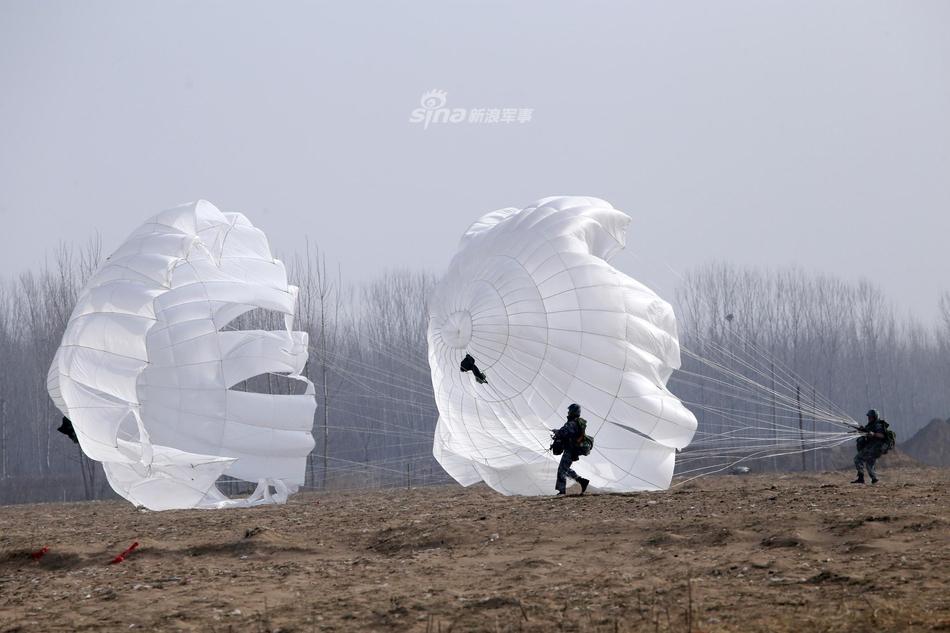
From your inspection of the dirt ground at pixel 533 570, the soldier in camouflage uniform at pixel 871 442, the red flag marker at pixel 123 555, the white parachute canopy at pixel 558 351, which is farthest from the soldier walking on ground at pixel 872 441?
the red flag marker at pixel 123 555

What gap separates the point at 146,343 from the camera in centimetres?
1873

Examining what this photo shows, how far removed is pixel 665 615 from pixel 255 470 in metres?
12.8

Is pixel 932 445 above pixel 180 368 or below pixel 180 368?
below

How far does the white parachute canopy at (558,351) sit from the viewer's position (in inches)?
635

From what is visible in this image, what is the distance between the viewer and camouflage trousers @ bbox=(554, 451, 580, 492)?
15384 millimetres

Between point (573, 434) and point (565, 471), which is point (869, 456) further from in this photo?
point (573, 434)

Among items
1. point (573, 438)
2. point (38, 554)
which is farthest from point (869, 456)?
point (38, 554)

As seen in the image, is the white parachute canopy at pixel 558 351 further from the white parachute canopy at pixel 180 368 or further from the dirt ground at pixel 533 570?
the white parachute canopy at pixel 180 368

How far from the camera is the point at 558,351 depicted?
16375mm

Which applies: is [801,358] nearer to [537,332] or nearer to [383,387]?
[383,387]

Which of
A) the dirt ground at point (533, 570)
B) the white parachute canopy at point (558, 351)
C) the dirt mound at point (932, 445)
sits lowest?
the dirt ground at point (533, 570)

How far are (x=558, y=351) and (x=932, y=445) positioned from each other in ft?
99.0

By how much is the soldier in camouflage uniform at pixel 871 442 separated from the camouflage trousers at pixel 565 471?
19.0ft

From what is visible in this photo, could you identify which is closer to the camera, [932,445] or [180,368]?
[180,368]
